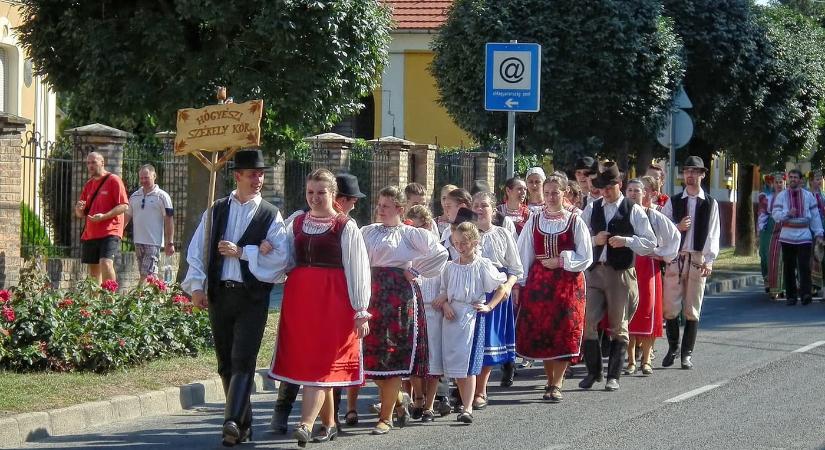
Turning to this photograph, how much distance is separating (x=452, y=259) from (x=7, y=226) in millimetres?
6373

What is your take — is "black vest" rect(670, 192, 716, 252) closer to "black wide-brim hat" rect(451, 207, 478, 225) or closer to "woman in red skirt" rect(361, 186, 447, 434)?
"black wide-brim hat" rect(451, 207, 478, 225)

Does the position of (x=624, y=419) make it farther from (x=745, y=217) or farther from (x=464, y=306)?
(x=745, y=217)

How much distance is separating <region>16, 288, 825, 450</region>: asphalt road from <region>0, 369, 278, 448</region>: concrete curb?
0.11 m

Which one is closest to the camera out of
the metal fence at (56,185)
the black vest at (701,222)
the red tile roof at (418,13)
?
the black vest at (701,222)

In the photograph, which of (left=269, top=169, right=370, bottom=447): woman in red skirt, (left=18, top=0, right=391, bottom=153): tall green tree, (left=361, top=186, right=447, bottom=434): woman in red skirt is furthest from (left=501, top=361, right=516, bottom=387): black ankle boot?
(left=18, top=0, right=391, bottom=153): tall green tree

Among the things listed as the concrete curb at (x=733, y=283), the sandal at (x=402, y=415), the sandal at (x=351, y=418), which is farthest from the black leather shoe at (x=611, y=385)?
the concrete curb at (x=733, y=283)

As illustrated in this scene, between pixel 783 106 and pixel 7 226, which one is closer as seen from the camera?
pixel 7 226

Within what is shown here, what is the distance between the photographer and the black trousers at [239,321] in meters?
9.20

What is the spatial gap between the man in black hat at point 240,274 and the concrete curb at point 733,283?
15770 mm

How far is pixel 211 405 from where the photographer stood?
11.4m

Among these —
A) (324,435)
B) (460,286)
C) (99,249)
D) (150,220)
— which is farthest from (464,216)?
(150,220)

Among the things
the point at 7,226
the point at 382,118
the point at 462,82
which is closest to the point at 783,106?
the point at 462,82

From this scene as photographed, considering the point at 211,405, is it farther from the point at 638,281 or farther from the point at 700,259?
the point at 700,259

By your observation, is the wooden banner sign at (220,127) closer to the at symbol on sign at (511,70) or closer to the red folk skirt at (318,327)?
the red folk skirt at (318,327)
